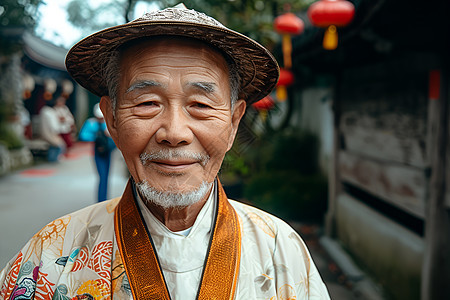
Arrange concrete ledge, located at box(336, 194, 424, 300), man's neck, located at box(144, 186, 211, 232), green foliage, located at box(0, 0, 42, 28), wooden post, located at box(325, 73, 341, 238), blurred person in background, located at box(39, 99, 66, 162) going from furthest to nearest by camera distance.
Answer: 1. blurred person in background, located at box(39, 99, 66, 162)
2. wooden post, located at box(325, 73, 341, 238)
3. concrete ledge, located at box(336, 194, 424, 300)
4. green foliage, located at box(0, 0, 42, 28)
5. man's neck, located at box(144, 186, 211, 232)

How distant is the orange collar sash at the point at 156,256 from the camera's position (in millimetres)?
1462

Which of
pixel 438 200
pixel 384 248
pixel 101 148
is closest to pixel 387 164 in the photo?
pixel 384 248

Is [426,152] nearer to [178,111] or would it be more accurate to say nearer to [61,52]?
[178,111]

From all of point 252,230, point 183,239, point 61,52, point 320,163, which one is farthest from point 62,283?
point 61,52

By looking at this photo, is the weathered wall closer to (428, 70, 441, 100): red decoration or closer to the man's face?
(428, 70, 441, 100): red decoration

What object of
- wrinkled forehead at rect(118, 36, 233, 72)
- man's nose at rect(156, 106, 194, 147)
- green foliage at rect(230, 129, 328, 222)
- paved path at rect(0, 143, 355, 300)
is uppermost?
wrinkled forehead at rect(118, 36, 233, 72)

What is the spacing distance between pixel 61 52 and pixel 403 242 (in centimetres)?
1752

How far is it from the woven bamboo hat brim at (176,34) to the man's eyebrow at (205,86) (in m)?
0.17

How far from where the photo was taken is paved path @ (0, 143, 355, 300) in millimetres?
5223

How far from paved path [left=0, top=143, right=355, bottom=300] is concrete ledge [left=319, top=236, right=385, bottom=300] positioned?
0.09m

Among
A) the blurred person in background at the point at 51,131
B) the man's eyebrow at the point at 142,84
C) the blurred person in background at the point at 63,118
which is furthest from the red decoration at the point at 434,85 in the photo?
the blurred person in background at the point at 63,118

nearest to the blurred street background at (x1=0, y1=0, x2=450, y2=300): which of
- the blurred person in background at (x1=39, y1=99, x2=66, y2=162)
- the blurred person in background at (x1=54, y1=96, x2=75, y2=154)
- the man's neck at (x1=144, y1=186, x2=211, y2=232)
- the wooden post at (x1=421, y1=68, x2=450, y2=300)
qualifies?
the wooden post at (x1=421, y1=68, x2=450, y2=300)

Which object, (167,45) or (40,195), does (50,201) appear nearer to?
(40,195)

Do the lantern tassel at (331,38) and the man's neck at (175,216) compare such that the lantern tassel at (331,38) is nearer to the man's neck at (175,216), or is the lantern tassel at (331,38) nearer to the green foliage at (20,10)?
the green foliage at (20,10)
